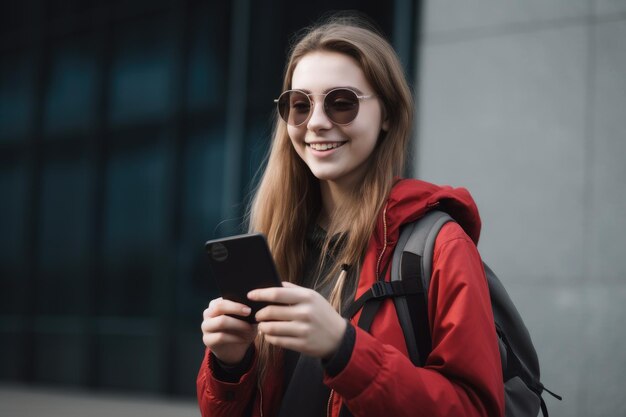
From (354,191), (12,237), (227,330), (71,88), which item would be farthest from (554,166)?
(12,237)

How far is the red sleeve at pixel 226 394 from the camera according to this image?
2203mm

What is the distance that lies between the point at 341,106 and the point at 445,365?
0.81 m

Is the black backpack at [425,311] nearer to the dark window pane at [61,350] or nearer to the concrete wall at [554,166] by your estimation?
the concrete wall at [554,166]

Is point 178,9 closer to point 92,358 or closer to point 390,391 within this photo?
point 92,358

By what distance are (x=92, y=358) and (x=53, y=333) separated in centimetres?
109

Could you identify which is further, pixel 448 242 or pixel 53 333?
pixel 53 333

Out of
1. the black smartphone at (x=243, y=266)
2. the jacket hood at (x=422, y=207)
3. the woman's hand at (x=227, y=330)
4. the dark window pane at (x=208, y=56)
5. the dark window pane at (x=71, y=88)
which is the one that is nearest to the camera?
the black smartphone at (x=243, y=266)

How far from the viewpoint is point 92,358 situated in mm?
10297

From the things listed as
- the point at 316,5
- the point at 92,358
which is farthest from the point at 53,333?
the point at 316,5

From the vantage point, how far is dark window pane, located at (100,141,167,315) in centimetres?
979

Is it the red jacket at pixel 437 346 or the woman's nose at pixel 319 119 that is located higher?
the woman's nose at pixel 319 119

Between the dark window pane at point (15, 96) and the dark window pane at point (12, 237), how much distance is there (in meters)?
0.59

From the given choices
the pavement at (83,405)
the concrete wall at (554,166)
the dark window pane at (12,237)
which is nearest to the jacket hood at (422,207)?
the concrete wall at (554,166)

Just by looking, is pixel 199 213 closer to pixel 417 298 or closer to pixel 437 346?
pixel 417 298
